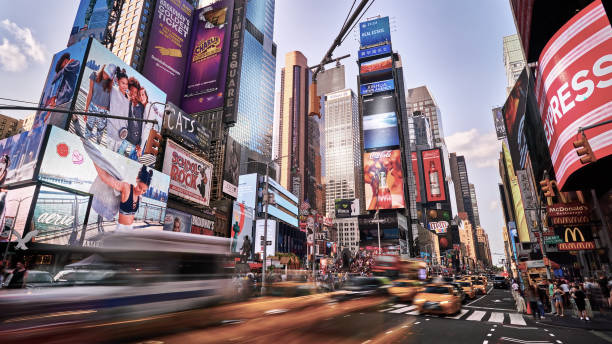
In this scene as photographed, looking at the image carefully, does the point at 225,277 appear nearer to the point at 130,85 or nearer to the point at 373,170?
the point at 130,85

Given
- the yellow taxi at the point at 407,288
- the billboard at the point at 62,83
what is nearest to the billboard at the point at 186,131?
the billboard at the point at 62,83

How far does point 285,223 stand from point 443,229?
6279 centimetres

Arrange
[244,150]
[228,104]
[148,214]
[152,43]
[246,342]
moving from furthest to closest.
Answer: [244,150], [228,104], [152,43], [148,214], [246,342]

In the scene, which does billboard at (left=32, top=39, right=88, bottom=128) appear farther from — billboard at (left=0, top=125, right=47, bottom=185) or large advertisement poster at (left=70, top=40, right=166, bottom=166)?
billboard at (left=0, top=125, right=47, bottom=185)

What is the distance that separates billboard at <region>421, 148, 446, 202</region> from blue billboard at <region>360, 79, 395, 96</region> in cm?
3662

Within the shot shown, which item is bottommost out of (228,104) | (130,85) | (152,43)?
(130,85)

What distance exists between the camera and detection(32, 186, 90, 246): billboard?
99.5 ft

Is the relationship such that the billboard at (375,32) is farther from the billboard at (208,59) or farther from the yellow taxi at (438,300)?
the yellow taxi at (438,300)

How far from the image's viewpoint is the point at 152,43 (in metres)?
67.5

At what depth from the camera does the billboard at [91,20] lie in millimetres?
63778

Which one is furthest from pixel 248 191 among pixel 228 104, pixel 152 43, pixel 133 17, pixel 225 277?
pixel 225 277

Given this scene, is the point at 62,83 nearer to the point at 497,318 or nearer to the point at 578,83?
the point at 497,318

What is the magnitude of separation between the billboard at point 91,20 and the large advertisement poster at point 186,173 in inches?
1301

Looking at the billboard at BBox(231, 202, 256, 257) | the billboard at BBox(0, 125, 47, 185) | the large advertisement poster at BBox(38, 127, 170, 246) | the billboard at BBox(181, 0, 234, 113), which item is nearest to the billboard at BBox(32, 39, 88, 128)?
the billboard at BBox(0, 125, 47, 185)
